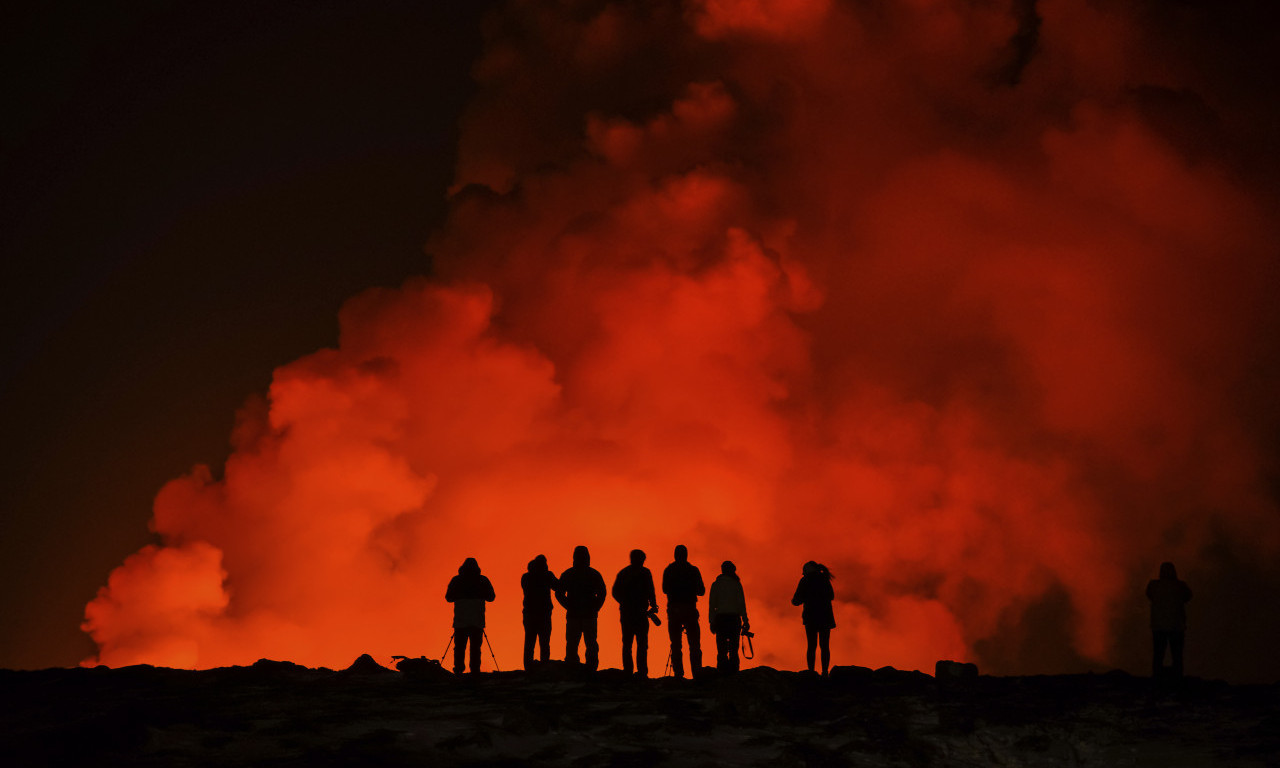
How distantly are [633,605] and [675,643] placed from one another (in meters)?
1.10

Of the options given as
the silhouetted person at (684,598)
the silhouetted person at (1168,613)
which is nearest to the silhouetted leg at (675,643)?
the silhouetted person at (684,598)

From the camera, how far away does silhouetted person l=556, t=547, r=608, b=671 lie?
22.4 m

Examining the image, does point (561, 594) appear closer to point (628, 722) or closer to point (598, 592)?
point (598, 592)

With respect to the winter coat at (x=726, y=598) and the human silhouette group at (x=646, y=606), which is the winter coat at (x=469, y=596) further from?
the winter coat at (x=726, y=598)

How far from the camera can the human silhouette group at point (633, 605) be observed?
880 inches

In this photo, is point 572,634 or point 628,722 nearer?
point 628,722

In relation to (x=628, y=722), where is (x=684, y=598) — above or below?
above

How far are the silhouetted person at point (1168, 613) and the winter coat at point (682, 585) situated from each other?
26.1ft

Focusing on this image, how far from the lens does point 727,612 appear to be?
22.3 meters

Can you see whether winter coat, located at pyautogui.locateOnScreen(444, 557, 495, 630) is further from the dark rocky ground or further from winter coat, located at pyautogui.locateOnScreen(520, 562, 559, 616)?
the dark rocky ground

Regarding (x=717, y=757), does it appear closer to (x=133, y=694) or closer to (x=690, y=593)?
(x=690, y=593)

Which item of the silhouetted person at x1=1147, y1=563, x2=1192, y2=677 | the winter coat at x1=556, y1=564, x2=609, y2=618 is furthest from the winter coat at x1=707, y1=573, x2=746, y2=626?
the silhouetted person at x1=1147, y1=563, x2=1192, y2=677

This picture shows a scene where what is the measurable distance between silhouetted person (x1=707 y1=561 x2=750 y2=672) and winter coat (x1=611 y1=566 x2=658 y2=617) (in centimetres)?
106

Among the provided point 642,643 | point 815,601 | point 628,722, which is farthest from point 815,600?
point 628,722
